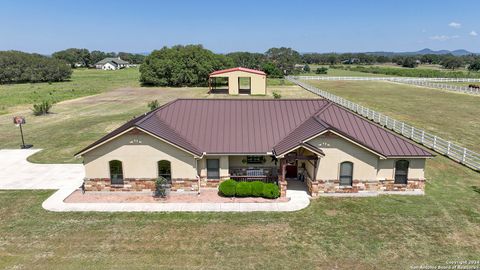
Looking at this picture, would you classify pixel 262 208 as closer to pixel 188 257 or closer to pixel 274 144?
pixel 274 144

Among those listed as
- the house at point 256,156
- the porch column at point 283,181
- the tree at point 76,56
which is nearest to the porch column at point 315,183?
the house at point 256,156

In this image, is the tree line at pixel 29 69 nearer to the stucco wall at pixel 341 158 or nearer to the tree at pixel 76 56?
the tree at pixel 76 56

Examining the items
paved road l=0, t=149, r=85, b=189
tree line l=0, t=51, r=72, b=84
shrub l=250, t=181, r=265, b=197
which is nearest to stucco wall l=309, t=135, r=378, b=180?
shrub l=250, t=181, r=265, b=197

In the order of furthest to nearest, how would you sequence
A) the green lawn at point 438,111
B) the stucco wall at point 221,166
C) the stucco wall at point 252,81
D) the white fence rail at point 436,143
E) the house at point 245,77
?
the stucco wall at point 252,81 < the house at point 245,77 < the green lawn at point 438,111 < the white fence rail at point 436,143 < the stucco wall at point 221,166

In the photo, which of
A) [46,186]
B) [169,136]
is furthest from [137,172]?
[46,186]

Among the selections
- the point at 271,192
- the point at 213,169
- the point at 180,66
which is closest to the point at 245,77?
the point at 180,66

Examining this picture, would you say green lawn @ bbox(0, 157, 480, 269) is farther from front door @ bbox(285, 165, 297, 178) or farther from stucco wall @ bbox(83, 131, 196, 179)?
front door @ bbox(285, 165, 297, 178)
